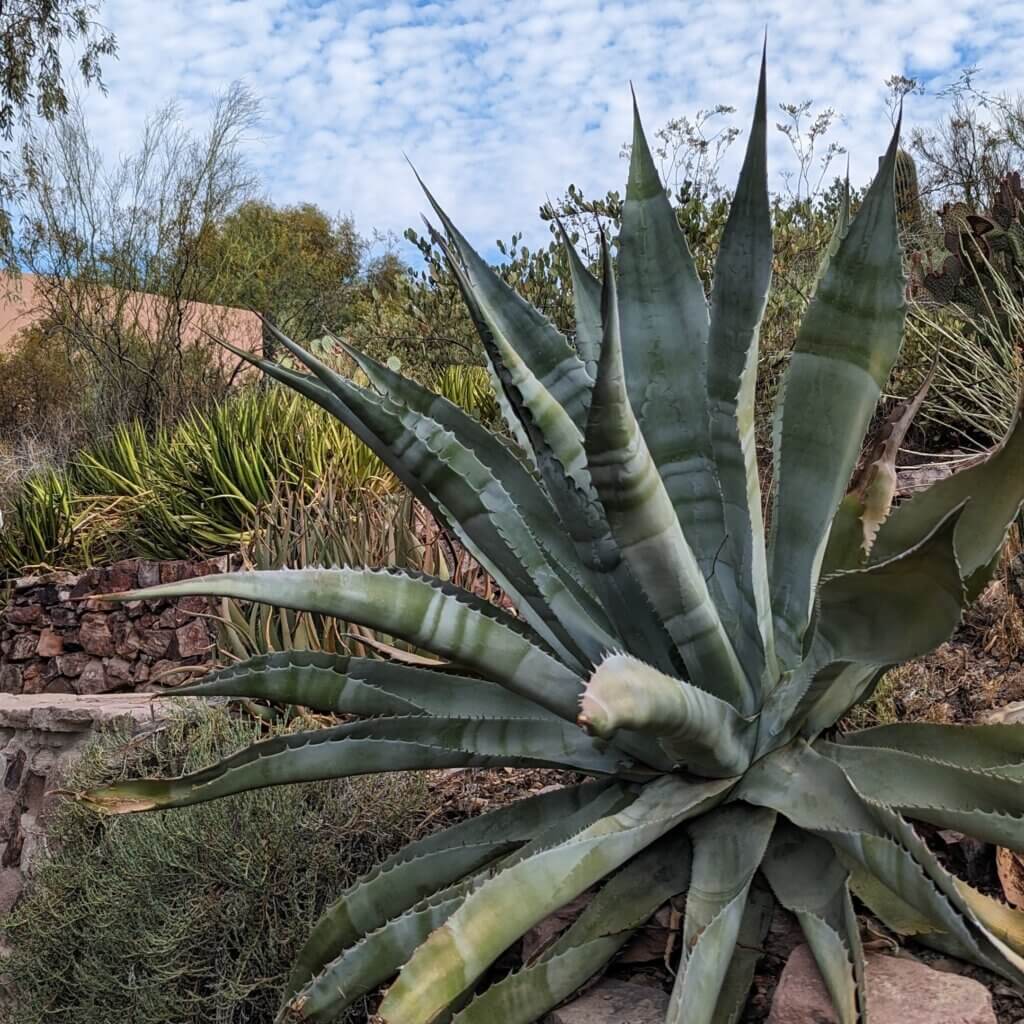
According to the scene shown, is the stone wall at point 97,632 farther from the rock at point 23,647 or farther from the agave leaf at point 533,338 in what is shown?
the agave leaf at point 533,338

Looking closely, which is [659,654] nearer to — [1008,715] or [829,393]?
[829,393]

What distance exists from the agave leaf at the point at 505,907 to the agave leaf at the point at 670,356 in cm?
45

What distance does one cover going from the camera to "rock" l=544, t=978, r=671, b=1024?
1.83m

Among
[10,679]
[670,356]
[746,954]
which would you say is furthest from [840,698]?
[10,679]

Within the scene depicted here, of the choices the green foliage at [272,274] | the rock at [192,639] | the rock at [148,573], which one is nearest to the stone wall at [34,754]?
the rock at [192,639]

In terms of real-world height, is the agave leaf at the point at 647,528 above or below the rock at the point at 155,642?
below

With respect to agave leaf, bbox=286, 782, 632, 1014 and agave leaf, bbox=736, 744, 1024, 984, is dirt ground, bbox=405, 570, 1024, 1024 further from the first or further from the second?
agave leaf, bbox=286, 782, 632, 1014

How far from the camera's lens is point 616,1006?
187 centimetres

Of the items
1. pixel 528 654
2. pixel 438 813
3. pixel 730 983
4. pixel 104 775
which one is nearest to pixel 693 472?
pixel 528 654

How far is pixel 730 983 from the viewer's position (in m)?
1.74

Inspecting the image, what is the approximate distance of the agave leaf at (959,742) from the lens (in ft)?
5.88

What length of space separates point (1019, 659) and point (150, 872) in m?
2.47

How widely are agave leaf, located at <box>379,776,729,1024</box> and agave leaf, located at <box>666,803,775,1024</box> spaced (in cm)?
11

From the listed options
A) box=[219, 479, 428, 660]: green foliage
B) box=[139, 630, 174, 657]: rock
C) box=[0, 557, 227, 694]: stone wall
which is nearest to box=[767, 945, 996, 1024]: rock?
box=[219, 479, 428, 660]: green foliage
